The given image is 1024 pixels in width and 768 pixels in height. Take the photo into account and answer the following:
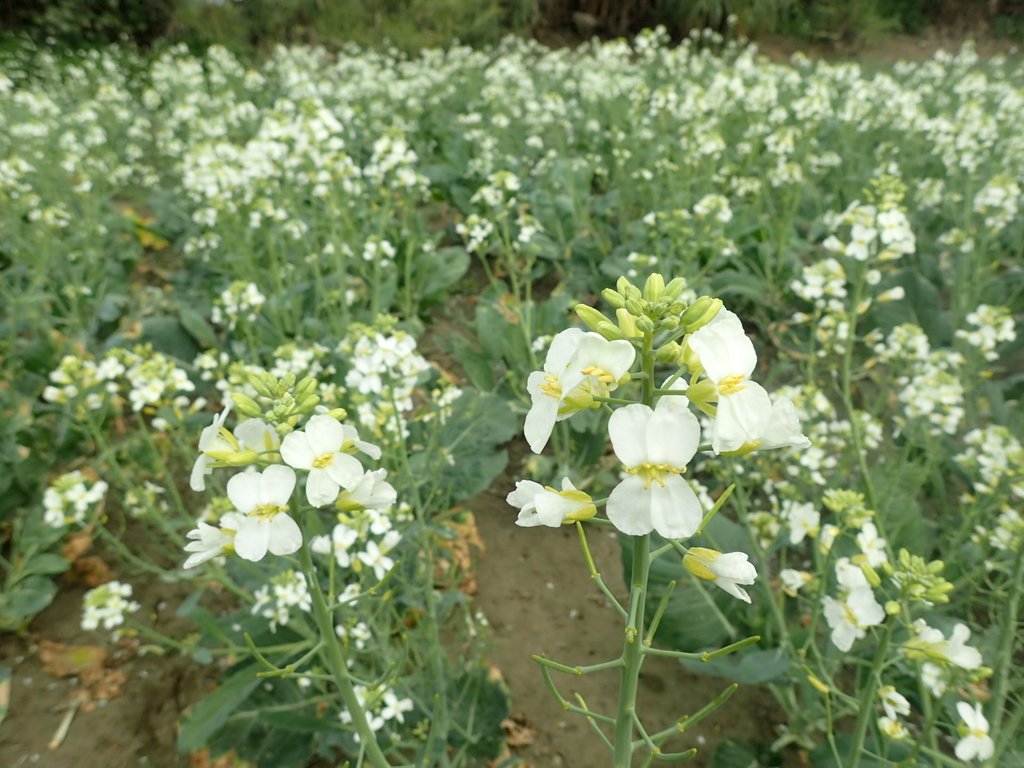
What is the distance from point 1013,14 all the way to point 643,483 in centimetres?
2251

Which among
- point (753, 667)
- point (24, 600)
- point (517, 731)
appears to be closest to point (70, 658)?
point (24, 600)

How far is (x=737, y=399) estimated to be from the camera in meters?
0.84

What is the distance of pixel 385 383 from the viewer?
86.3 inches

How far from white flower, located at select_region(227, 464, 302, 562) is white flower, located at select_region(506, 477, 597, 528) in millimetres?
323

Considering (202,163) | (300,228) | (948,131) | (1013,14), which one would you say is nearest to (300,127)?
(300,228)

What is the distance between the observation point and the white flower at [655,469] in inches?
32.6

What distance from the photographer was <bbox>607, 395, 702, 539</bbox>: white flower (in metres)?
0.83

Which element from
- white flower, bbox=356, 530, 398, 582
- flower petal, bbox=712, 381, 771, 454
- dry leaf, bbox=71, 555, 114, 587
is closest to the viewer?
flower petal, bbox=712, 381, 771, 454

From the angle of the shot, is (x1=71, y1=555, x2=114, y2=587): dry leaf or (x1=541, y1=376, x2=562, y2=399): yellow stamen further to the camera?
(x1=71, y1=555, x2=114, y2=587): dry leaf

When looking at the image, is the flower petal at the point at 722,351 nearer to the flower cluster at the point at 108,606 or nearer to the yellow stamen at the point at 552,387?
the yellow stamen at the point at 552,387

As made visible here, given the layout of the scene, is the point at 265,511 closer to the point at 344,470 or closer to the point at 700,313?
the point at 344,470

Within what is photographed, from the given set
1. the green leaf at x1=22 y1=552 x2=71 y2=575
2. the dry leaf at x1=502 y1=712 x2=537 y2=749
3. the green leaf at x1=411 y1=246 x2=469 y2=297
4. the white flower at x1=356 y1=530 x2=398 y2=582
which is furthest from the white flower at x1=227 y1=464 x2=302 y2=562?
the green leaf at x1=411 y1=246 x2=469 y2=297

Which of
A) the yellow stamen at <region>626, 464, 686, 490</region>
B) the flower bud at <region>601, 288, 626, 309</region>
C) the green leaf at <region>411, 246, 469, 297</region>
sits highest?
the flower bud at <region>601, 288, 626, 309</region>

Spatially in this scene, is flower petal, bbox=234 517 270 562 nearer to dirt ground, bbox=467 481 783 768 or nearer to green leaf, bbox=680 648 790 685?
green leaf, bbox=680 648 790 685
